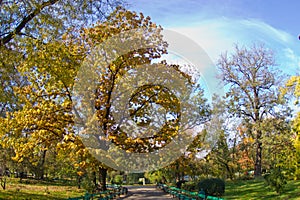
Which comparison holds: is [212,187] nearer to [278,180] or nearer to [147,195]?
[278,180]

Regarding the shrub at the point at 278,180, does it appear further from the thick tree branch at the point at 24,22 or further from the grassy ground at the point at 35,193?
the thick tree branch at the point at 24,22

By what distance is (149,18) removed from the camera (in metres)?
13.6

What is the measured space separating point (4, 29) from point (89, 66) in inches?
136

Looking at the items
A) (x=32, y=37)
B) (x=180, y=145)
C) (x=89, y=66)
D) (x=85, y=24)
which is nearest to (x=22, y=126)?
(x=89, y=66)

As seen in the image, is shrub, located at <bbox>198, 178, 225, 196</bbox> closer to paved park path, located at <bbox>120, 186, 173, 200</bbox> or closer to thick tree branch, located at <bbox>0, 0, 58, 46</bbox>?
paved park path, located at <bbox>120, 186, 173, 200</bbox>

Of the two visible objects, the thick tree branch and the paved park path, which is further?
the paved park path

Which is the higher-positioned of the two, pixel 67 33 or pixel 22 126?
pixel 67 33

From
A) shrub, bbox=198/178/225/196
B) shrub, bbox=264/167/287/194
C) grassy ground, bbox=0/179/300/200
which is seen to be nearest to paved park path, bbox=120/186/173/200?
shrub, bbox=198/178/225/196

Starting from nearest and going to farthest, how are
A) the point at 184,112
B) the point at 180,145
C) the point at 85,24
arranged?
the point at 85,24
the point at 180,145
the point at 184,112

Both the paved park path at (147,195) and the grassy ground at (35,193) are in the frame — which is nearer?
the grassy ground at (35,193)

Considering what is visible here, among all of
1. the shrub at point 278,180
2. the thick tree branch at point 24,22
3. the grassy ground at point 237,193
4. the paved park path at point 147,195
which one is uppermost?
the thick tree branch at point 24,22

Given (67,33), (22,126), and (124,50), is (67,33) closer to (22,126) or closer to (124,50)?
(124,50)

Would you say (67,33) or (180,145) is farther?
(180,145)

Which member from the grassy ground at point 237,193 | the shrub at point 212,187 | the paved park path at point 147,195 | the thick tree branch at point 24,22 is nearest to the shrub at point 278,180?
the grassy ground at point 237,193
